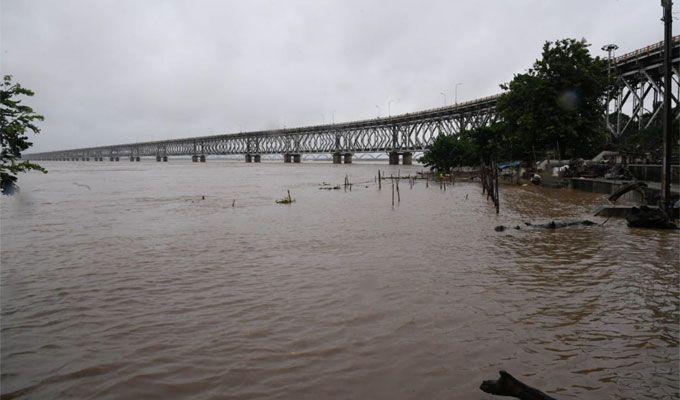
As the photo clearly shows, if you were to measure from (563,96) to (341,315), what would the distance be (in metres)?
38.8

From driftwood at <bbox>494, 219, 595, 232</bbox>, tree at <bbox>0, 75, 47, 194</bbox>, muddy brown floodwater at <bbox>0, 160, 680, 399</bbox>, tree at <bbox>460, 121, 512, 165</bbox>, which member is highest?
tree at <bbox>460, 121, 512, 165</bbox>

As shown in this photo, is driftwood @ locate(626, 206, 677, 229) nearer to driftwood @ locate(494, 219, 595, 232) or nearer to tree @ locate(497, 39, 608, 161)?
driftwood @ locate(494, 219, 595, 232)

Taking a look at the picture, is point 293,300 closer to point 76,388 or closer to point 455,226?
point 76,388

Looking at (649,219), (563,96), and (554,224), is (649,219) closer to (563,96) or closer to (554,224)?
(554,224)

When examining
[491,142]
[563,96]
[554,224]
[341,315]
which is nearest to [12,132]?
[341,315]

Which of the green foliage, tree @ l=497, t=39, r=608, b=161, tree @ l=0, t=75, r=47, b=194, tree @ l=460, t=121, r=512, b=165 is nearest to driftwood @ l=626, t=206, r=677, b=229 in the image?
tree @ l=0, t=75, r=47, b=194

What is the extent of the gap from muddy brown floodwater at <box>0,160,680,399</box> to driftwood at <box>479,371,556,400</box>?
0.44 metres

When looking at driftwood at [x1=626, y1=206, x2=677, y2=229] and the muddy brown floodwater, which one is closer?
the muddy brown floodwater

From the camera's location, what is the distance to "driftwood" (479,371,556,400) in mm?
3830

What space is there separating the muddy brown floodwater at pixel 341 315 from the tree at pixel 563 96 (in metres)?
27.1

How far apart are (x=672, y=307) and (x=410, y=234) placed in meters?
8.44

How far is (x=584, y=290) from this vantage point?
26.1ft

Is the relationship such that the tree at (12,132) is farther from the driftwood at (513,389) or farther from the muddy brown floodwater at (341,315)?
the driftwood at (513,389)

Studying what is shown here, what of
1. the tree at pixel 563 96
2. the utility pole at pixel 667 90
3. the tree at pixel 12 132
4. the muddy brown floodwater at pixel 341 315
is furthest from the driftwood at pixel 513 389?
the tree at pixel 563 96
